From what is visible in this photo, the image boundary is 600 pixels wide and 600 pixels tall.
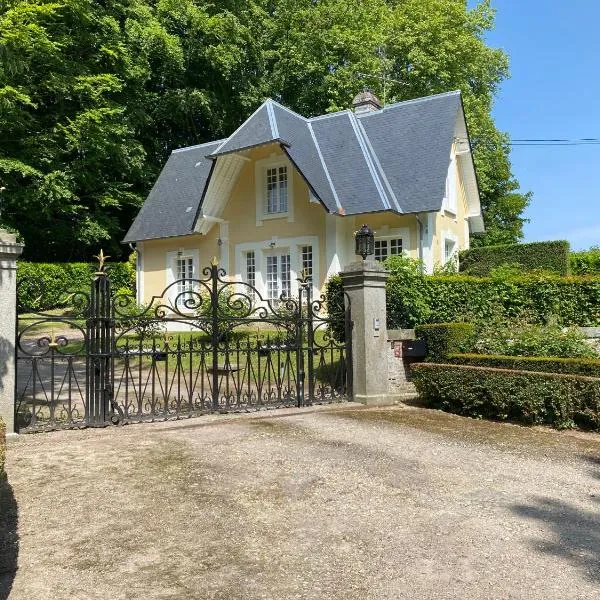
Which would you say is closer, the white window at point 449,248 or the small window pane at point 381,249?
the small window pane at point 381,249

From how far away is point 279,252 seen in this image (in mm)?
19531

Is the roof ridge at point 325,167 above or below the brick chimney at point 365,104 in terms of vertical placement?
below

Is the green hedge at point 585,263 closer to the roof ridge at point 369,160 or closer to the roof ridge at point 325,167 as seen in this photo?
the roof ridge at point 369,160

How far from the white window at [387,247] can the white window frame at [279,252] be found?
1948 millimetres

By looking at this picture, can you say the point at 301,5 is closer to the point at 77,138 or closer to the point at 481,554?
the point at 77,138

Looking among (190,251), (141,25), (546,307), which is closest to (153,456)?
(546,307)

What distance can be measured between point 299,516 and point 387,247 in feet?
47.4

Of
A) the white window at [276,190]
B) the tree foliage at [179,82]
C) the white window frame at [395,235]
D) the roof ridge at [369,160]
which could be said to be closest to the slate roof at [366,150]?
the roof ridge at [369,160]

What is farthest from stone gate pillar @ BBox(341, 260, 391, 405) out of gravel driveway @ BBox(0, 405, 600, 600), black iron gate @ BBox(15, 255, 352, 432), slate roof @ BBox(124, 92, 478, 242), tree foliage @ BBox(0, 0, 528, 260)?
tree foliage @ BBox(0, 0, 528, 260)

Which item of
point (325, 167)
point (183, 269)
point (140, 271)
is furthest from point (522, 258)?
point (140, 271)

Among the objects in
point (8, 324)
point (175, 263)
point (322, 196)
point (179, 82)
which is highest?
point (179, 82)

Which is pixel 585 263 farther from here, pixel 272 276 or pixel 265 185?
pixel 265 185

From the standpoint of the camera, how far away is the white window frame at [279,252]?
18.5 m

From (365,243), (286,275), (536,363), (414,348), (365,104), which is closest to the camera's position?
(536,363)
